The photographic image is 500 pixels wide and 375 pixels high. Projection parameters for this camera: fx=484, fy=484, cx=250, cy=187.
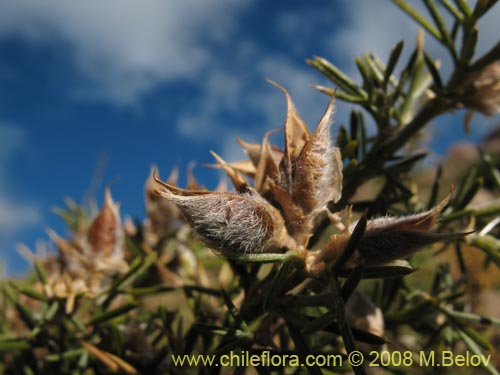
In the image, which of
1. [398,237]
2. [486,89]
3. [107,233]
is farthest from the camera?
[107,233]

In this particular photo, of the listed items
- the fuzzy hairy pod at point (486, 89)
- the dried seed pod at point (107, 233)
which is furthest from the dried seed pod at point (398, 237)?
the dried seed pod at point (107, 233)

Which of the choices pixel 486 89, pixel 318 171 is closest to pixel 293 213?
pixel 318 171

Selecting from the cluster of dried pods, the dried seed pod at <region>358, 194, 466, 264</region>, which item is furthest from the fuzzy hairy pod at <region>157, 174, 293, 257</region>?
the dried seed pod at <region>358, 194, 466, 264</region>

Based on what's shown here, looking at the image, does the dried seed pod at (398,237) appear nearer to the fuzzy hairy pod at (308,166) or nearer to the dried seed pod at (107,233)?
the fuzzy hairy pod at (308,166)

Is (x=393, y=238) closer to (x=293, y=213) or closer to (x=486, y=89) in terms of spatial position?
(x=293, y=213)

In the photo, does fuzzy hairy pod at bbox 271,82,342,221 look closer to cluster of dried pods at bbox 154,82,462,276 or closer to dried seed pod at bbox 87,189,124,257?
cluster of dried pods at bbox 154,82,462,276

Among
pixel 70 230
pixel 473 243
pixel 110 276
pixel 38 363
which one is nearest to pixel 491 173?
pixel 473 243

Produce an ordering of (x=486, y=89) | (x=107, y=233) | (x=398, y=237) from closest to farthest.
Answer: (x=398, y=237), (x=486, y=89), (x=107, y=233)

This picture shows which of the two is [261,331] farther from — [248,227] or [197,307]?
[248,227]
